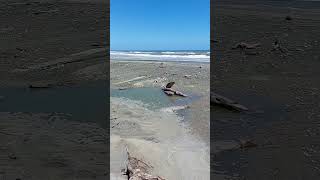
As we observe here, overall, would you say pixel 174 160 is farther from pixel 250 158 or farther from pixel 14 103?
pixel 14 103

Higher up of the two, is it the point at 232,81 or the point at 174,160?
the point at 232,81

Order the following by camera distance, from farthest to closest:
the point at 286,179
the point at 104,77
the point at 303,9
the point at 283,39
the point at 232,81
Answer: the point at 303,9 < the point at 283,39 < the point at 104,77 < the point at 232,81 < the point at 286,179

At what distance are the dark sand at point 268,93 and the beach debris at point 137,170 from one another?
0.64 meters

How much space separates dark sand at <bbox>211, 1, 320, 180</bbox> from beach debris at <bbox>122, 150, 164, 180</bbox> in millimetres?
637

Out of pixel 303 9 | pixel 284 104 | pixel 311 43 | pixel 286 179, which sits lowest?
pixel 286 179

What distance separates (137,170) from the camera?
3598 millimetres

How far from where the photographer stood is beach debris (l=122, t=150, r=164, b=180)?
3434 millimetres

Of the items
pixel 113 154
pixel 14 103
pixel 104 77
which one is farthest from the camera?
pixel 104 77

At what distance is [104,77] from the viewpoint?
23.6 ft

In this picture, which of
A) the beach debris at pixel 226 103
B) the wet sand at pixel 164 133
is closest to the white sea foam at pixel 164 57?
the wet sand at pixel 164 133

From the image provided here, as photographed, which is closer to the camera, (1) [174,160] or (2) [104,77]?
(1) [174,160]

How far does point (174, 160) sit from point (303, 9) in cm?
922

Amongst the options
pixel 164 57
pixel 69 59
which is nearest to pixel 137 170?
pixel 69 59

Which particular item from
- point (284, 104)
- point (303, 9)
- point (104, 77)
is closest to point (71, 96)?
point (104, 77)
